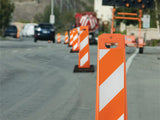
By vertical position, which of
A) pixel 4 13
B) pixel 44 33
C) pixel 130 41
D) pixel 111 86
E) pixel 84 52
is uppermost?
pixel 111 86

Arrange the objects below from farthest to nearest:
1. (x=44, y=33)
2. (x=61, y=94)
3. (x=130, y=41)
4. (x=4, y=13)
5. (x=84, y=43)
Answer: (x=4, y=13) < (x=44, y=33) < (x=130, y=41) < (x=84, y=43) < (x=61, y=94)

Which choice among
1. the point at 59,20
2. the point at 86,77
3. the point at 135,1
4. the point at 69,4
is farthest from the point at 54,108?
the point at 69,4

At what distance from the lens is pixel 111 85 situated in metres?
5.14

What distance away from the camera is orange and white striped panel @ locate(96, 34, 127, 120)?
201 inches

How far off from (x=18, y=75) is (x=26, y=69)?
1.54 m

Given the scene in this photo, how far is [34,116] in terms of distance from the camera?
22.4ft

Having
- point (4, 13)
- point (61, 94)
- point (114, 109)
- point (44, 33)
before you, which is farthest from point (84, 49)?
point (4, 13)

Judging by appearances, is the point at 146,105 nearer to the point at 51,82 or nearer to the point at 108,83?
the point at 108,83

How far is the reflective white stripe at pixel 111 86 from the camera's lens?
5113 millimetres

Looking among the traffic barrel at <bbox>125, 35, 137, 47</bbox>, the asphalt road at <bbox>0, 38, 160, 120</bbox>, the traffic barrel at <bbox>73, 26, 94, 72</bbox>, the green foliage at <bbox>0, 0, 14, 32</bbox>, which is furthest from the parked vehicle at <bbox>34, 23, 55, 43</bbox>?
the traffic barrel at <bbox>73, 26, 94, 72</bbox>

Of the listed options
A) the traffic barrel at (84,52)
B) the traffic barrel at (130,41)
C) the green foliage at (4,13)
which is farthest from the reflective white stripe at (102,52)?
the green foliage at (4,13)

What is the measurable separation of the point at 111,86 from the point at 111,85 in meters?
0.01

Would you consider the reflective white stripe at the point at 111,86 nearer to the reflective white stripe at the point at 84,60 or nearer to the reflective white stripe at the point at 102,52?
the reflective white stripe at the point at 102,52

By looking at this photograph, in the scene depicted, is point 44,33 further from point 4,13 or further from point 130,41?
point 4,13
